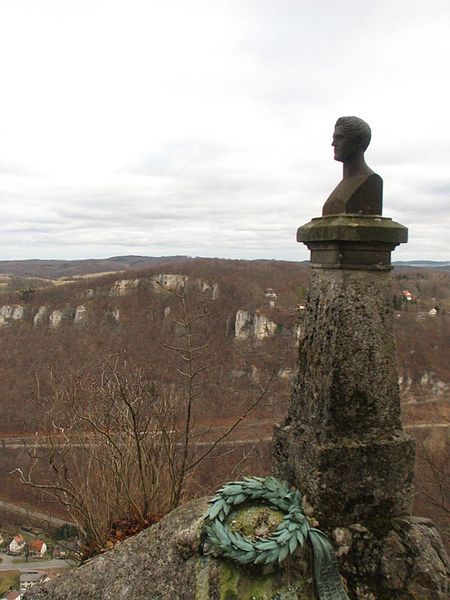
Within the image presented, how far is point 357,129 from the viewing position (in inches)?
107

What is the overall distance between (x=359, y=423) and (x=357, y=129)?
156 centimetres

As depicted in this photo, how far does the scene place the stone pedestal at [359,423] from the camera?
99.2 inches

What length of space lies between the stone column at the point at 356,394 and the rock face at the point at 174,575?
1.28ft

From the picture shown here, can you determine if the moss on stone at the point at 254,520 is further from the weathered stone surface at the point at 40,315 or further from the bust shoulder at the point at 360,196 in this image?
the weathered stone surface at the point at 40,315

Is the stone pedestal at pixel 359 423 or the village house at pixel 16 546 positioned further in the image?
the village house at pixel 16 546

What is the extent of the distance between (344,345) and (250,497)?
35.6 inches

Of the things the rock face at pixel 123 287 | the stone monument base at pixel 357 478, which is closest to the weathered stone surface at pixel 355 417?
the stone monument base at pixel 357 478

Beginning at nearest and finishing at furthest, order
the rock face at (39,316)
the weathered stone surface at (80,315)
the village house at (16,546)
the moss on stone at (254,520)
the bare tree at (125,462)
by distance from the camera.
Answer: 1. the moss on stone at (254,520)
2. the bare tree at (125,462)
3. the village house at (16,546)
4. the weathered stone surface at (80,315)
5. the rock face at (39,316)

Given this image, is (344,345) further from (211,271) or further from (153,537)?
(211,271)

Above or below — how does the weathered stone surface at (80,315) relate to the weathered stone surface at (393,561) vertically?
below

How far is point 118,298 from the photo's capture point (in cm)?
8119

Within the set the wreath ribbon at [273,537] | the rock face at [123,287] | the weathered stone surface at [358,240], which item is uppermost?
the weathered stone surface at [358,240]

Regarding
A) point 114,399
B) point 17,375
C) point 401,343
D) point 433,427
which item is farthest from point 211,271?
point 114,399

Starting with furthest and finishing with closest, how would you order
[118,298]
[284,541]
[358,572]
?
[118,298], [358,572], [284,541]
